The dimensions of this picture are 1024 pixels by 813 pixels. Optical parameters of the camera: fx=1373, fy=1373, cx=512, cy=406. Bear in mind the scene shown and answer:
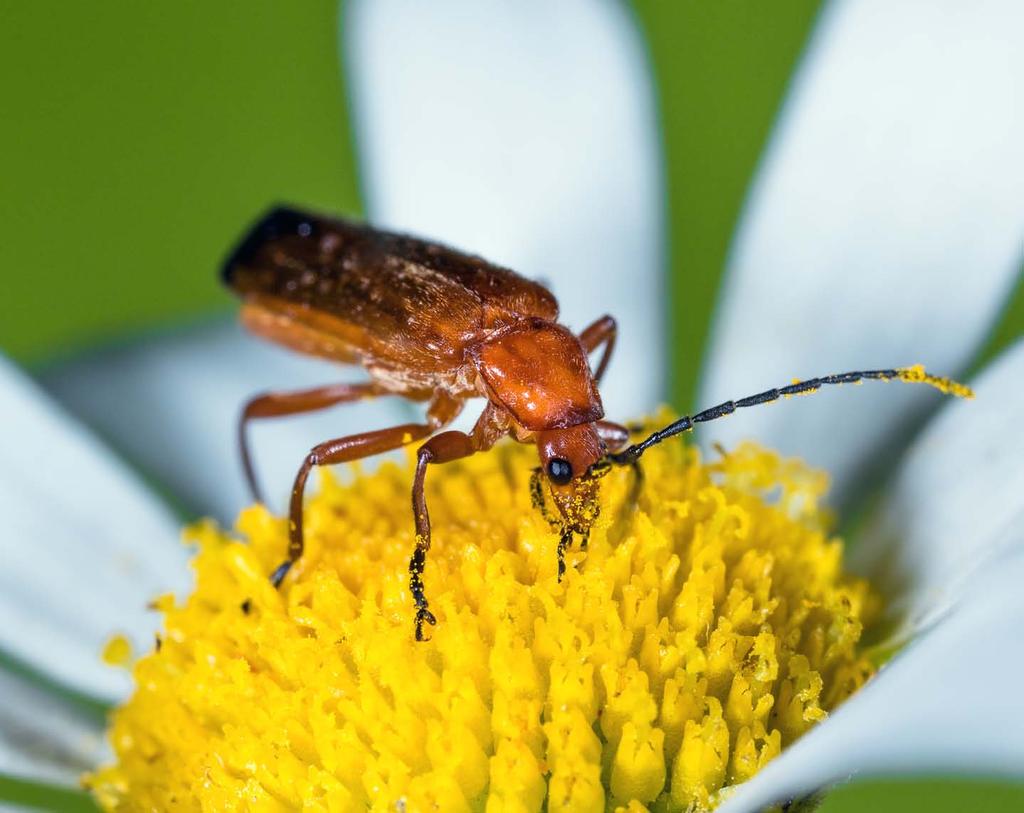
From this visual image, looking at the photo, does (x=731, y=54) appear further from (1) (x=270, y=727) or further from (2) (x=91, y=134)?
(1) (x=270, y=727)

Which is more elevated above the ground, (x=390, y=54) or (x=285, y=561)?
(x=390, y=54)

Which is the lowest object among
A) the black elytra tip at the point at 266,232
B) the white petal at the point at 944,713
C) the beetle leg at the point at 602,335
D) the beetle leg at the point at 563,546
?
the white petal at the point at 944,713

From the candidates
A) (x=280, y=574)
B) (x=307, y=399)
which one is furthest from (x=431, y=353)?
(x=280, y=574)

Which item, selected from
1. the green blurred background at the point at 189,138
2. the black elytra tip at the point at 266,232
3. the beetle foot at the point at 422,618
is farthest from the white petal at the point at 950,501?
the black elytra tip at the point at 266,232

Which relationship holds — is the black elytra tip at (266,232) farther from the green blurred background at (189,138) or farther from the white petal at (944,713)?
the white petal at (944,713)

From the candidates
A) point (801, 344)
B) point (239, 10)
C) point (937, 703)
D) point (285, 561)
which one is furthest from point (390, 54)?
point (937, 703)

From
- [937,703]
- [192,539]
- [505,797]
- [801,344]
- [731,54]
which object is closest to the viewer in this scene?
[937,703]

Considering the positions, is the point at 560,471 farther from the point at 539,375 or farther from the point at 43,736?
the point at 43,736
